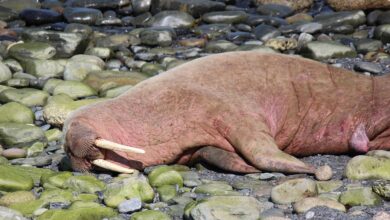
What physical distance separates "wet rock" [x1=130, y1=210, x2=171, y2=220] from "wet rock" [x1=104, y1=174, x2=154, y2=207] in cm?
39

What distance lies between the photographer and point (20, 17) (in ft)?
55.1

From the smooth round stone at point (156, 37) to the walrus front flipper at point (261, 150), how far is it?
753 cm

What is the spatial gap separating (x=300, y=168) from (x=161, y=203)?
1275 mm

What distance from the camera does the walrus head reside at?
653 cm

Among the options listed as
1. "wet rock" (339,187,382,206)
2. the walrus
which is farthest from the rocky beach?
the walrus

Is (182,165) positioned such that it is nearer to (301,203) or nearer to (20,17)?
(301,203)

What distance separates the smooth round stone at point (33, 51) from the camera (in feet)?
41.1

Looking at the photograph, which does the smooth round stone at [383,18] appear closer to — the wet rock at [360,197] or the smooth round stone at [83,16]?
the smooth round stone at [83,16]

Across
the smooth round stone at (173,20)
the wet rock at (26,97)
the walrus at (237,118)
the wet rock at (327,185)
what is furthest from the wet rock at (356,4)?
the wet rock at (327,185)

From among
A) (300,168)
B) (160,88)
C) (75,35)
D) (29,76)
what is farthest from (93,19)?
(300,168)

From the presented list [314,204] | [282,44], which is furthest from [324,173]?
[282,44]

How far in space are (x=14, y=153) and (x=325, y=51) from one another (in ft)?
20.0

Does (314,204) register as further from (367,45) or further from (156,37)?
(156,37)

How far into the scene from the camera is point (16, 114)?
29.4 ft
